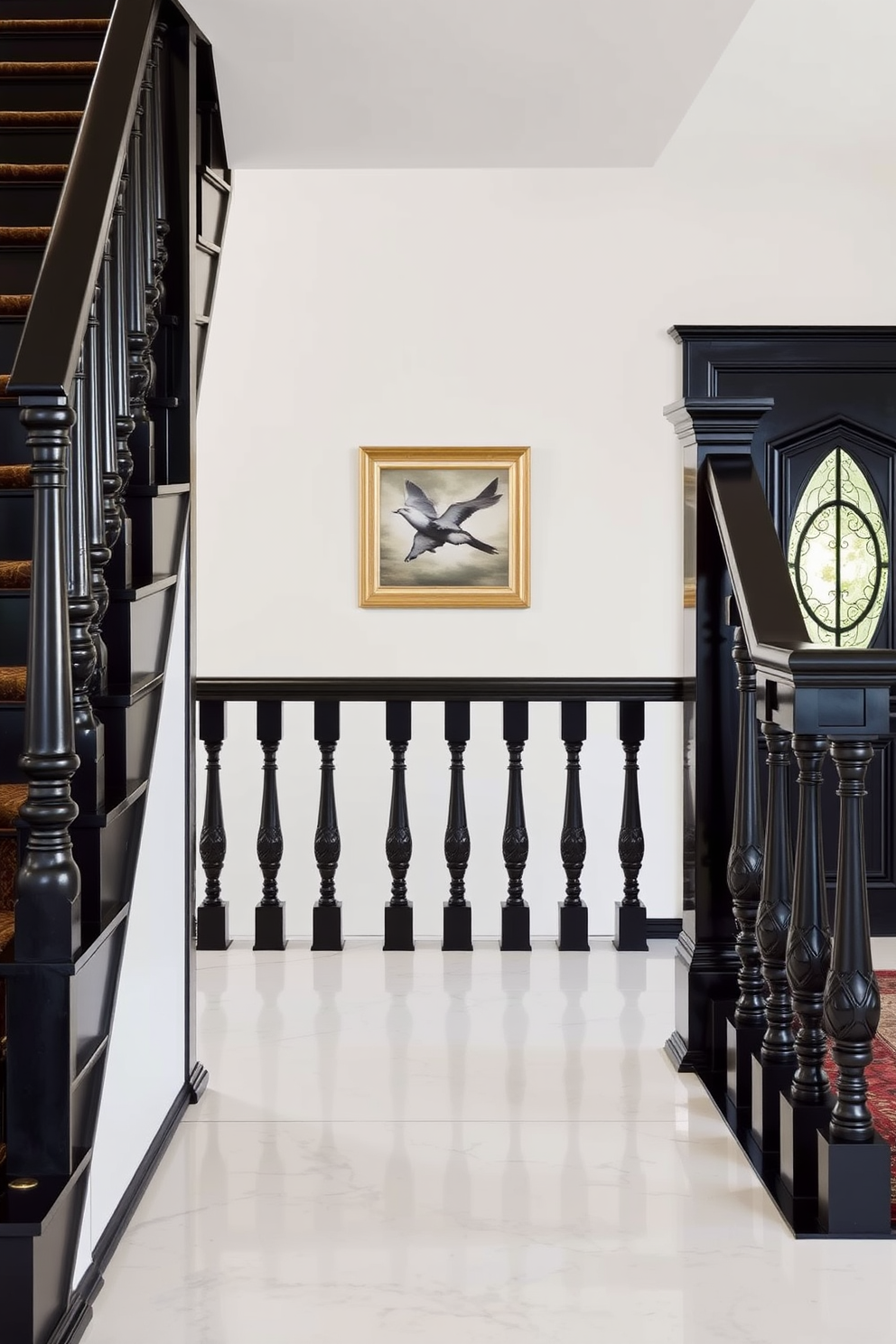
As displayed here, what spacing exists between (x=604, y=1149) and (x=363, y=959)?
1.53 metres

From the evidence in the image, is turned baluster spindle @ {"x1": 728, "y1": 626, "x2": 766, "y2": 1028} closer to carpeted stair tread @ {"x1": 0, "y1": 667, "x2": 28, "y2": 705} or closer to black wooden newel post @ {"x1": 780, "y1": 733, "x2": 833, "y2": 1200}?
black wooden newel post @ {"x1": 780, "y1": 733, "x2": 833, "y2": 1200}

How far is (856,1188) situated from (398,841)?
2.19 metres

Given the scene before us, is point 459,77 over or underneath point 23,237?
over

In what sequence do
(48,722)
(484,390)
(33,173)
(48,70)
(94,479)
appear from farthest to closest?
(484,390) < (48,70) < (33,173) < (94,479) < (48,722)

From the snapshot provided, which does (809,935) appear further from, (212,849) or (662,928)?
(662,928)

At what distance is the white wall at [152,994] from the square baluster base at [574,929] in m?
1.57

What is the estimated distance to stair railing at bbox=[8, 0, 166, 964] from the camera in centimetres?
181

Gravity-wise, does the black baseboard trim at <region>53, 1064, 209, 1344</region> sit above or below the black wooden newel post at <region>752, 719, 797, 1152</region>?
below

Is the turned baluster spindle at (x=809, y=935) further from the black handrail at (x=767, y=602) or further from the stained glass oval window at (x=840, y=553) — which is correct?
the stained glass oval window at (x=840, y=553)

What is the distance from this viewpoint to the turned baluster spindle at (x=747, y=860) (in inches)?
109

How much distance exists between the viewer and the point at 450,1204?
2.38 meters

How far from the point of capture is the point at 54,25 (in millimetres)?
3480

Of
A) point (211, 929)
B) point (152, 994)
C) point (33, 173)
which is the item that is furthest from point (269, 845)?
point (33, 173)

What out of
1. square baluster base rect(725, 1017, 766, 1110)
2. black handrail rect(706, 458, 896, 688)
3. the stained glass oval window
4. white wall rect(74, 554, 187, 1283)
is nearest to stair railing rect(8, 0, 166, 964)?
white wall rect(74, 554, 187, 1283)
